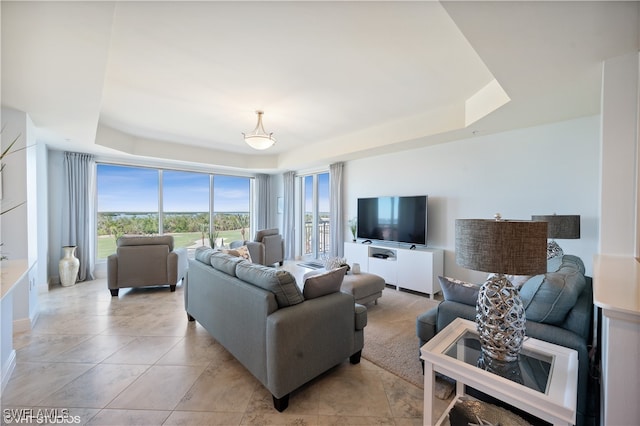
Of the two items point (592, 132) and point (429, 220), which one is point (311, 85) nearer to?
point (429, 220)

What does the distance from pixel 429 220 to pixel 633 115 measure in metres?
2.68

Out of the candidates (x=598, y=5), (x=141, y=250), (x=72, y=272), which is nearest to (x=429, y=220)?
(x=598, y=5)

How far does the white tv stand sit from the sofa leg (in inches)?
109

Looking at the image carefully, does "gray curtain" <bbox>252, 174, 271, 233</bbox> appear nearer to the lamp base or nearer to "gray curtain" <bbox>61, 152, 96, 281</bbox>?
"gray curtain" <bbox>61, 152, 96, 281</bbox>

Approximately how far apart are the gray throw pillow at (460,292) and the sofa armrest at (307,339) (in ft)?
2.47

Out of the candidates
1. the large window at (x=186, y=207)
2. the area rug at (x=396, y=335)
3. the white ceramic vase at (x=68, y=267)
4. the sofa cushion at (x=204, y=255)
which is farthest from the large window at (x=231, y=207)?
the area rug at (x=396, y=335)

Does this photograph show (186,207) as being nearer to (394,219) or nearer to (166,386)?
(394,219)

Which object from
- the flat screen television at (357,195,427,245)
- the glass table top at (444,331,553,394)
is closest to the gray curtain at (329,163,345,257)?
the flat screen television at (357,195,427,245)

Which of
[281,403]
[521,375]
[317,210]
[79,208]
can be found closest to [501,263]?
[521,375]

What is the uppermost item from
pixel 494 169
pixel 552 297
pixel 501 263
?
pixel 494 169

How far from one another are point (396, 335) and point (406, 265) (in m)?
1.58

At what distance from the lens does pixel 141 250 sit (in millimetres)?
4000

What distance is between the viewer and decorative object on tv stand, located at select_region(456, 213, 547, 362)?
3.79 ft

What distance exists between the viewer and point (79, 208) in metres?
4.67
